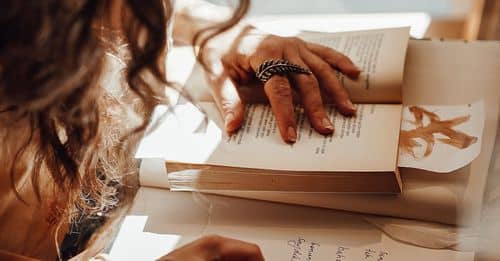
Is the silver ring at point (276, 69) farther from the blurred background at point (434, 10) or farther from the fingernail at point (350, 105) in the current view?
the blurred background at point (434, 10)

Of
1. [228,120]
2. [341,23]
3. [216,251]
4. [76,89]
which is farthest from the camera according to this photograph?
[341,23]

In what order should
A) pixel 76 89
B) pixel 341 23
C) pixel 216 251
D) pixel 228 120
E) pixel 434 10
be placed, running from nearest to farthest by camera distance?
pixel 76 89
pixel 216 251
pixel 228 120
pixel 341 23
pixel 434 10

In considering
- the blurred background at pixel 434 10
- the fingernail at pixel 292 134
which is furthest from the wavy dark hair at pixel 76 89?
the blurred background at pixel 434 10

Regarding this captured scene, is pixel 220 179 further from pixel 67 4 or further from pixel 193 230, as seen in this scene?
pixel 67 4

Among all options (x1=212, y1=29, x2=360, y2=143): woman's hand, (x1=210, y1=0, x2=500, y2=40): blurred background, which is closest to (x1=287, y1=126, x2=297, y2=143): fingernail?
(x1=212, y1=29, x2=360, y2=143): woman's hand

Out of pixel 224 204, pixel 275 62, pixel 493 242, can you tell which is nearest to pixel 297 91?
pixel 275 62

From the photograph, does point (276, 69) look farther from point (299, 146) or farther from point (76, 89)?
point (76, 89)

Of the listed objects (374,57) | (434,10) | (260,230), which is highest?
(374,57)

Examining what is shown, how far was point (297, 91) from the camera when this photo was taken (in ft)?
2.63

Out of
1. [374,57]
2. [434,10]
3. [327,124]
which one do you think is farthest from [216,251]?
[434,10]

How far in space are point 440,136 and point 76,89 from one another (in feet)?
1.24

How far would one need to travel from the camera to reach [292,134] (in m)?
0.75

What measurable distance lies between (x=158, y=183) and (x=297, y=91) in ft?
0.57

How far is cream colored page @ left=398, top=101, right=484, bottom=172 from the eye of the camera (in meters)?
0.73
